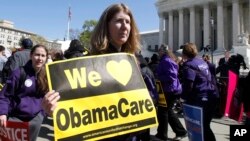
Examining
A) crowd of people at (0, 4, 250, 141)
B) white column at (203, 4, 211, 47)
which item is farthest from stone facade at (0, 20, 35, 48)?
crowd of people at (0, 4, 250, 141)

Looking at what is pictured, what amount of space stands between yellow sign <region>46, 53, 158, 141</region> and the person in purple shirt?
12.9ft

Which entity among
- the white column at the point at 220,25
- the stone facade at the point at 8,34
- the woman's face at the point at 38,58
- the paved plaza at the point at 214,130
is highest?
the stone facade at the point at 8,34

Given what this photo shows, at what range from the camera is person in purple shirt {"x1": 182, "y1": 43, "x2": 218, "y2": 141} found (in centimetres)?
637

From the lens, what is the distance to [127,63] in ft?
8.50

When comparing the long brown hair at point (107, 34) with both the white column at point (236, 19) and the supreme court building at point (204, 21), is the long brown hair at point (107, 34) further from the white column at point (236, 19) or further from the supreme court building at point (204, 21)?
the white column at point (236, 19)

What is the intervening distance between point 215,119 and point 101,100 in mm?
8997

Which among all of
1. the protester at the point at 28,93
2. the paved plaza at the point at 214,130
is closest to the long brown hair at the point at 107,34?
the protester at the point at 28,93

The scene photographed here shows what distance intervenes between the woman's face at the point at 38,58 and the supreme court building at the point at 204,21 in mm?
48454

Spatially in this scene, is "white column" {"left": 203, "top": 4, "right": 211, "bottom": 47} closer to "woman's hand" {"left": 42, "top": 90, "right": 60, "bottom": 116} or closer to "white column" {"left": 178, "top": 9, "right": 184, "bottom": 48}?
"white column" {"left": 178, "top": 9, "right": 184, "bottom": 48}

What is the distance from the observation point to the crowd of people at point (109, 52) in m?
2.63

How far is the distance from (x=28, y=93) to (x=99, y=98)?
6.89 feet

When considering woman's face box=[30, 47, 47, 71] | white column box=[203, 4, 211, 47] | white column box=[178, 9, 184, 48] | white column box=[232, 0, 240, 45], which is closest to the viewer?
woman's face box=[30, 47, 47, 71]

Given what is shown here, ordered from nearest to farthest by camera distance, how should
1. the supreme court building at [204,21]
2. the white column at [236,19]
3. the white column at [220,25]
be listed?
the white column at [236,19], the supreme court building at [204,21], the white column at [220,25]

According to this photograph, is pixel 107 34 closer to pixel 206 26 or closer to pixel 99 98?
pixel 99 98
